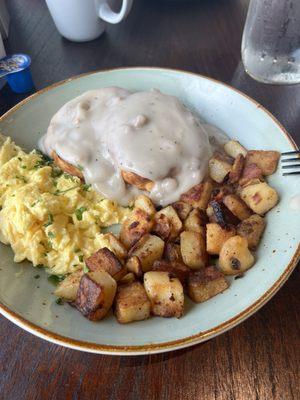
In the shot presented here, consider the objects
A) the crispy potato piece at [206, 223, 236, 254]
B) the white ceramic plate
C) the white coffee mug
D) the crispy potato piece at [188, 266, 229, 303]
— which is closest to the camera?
the white ceramic plate

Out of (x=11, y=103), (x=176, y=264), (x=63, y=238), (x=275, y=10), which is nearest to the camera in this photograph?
(x=176, y=264)

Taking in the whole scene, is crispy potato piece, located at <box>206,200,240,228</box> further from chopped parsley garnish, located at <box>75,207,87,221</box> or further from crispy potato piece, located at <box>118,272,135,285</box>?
chopped parsley garnish, located at <box>75,207,87,221</box>

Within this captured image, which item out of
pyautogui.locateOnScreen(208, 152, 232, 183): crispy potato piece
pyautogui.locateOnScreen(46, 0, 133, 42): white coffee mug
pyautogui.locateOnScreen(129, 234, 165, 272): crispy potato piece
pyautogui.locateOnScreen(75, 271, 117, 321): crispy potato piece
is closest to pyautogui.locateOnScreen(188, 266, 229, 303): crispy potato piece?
pyautogui.locateOnScreen(129, 234, 165, 272): crispy potato piece

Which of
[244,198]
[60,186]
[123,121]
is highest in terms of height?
[123,121]

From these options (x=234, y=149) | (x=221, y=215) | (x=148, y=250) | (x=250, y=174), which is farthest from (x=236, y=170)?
(x=148, y=250)

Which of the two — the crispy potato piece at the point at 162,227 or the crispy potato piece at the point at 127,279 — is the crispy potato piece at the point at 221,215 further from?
the crispy potato piece at the point at 127,279

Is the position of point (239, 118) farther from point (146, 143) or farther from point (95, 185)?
point (95, 185)

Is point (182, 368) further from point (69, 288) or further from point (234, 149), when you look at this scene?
point (234, 149)

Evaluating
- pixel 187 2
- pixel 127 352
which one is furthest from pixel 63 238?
pixel 187 2
